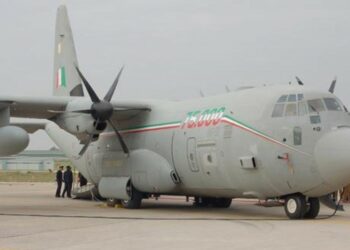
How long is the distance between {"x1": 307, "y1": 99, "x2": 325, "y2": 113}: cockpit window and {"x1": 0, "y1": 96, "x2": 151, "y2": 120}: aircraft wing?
6.80 meters

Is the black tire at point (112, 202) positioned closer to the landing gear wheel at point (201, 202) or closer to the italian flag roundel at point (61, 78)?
the landing gear wheel at point (201, 202)

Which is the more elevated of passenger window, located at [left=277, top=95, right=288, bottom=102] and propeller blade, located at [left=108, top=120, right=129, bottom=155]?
passenger window, located at [left=277, top=95, right=288, bottom=102]

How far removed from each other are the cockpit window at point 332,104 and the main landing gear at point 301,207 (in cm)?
245

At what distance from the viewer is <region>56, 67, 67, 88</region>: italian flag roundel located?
82.2 ft

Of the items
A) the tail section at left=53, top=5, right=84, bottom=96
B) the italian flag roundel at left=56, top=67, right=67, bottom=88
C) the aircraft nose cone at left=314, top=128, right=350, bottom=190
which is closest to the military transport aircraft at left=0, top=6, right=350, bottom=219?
the aircraft nose cone at left=314, top=128, right=350, bottom=190

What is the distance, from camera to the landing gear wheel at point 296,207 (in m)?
15.3

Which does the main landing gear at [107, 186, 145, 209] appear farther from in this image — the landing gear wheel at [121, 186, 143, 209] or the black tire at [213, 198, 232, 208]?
the black tire at [213, 198, 232, 208]

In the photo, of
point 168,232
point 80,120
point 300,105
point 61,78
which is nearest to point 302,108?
point 300,105

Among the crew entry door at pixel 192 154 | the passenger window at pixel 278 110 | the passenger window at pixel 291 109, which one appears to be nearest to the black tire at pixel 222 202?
the crew entry door at pixel 192 154

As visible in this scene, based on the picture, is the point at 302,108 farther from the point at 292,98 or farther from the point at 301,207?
the point at 301,207

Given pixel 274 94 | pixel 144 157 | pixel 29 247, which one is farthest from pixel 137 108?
pixel 29 247

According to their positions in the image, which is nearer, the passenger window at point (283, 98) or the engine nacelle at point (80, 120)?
the passenger window at point (283, 98)

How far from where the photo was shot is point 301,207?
1527 cm

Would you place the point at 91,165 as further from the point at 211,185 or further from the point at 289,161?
the point at 289,161
